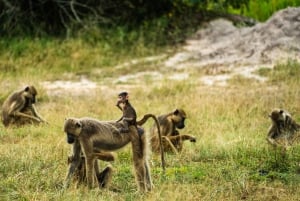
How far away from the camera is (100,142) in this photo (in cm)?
773

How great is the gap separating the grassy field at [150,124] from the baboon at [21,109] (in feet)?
1.27

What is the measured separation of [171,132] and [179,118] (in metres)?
0.24

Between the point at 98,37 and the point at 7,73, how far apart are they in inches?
133

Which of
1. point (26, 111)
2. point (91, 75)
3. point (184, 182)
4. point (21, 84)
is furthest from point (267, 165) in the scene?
point (91, 75)

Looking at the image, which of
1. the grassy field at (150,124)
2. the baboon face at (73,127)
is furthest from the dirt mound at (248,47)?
the baboon face at (73,127)

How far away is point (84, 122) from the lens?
7.75 metres

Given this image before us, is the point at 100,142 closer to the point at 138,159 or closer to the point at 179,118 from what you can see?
the point at 138,159

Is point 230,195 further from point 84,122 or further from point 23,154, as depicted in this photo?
point 23,154

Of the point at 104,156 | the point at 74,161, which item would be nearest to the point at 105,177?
the point at 104,156

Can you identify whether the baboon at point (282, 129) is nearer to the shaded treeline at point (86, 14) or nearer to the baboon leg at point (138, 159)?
the baboon leg at point (138, 159)

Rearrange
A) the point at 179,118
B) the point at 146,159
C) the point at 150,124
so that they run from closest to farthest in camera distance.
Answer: the point at 146,159
the point at 179,118
the point at 150,124

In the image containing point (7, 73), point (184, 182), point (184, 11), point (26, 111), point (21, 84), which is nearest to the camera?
point (184, 182)

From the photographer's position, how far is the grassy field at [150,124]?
7.90 m

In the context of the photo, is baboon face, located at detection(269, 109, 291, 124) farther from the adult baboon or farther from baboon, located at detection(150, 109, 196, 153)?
the adult baboon
